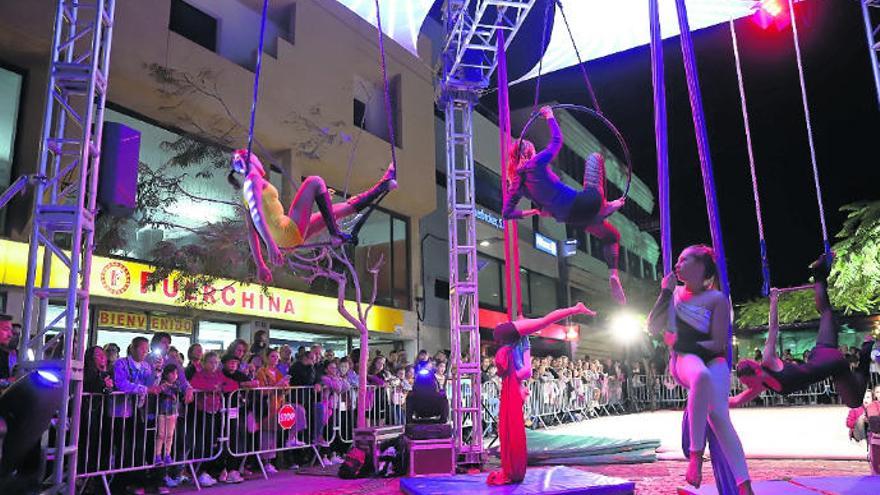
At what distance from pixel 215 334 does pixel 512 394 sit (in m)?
8.74

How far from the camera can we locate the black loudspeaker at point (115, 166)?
5.68 meters

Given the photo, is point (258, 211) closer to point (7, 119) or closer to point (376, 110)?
point (7, 119)

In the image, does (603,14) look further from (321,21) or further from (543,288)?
(543,288)

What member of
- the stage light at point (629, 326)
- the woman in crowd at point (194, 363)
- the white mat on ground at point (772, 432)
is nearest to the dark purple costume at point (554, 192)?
the woman in crowd at point (194, 363)

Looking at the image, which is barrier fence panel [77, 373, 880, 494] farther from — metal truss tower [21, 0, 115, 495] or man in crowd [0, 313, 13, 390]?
man in crowd [0, 313, 13, 390]

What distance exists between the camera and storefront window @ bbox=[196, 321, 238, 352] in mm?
12935

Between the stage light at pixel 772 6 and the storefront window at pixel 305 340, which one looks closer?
the stage light at pixel 772 6

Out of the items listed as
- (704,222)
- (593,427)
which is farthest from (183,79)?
(704,222)

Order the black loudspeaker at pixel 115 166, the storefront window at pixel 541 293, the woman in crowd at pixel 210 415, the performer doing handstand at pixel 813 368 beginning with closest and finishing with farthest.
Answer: the performer doing handstand at pixel 813 368, the black loudspeaker at pixel 115 166, the woman in crowd at pixel 210 415, the storefront window at pixel 541 293

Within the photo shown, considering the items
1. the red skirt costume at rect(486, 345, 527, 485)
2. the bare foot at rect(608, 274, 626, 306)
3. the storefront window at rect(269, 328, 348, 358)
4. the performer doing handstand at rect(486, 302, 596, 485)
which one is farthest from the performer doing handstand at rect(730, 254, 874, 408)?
the storefront window at rect(269, 328, 348, 358)

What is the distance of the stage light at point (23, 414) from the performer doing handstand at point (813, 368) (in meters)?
4.15

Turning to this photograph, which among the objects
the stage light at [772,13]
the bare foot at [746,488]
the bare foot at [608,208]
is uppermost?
the stage light at [772,13]

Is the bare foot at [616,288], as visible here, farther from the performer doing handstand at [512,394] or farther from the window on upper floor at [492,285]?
the window on upper floor at [492,285]

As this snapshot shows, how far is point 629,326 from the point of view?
83.2ft
